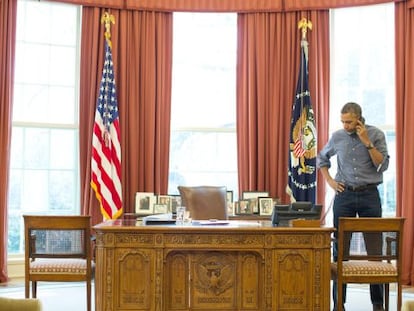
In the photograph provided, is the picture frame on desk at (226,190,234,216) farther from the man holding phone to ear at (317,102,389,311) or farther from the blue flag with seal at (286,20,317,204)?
the man holding phone to ear at (317,102,389,311)

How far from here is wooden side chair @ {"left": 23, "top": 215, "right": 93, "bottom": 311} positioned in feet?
13.4

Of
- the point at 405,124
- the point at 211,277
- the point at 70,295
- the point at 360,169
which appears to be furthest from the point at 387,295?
the point at 70,295

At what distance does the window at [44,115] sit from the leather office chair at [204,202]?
77.7 inches

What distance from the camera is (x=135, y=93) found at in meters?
6.39

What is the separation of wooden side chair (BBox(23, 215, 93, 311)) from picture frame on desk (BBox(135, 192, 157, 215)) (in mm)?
1990

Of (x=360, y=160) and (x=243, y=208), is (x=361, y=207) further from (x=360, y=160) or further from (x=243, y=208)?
(x=243, y=208)

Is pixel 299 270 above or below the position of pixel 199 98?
below

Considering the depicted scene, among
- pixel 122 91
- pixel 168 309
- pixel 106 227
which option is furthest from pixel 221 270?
pixel 122 91

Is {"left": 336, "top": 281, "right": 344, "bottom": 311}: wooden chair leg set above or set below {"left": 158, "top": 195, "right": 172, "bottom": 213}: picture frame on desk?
below

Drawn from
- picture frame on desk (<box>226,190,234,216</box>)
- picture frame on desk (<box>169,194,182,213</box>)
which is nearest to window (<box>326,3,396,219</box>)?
picture frame on desk (<box>226,190,234,216</box>)

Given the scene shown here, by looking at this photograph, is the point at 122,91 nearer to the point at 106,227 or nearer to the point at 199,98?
the point at 199,98

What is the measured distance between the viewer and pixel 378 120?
654cm

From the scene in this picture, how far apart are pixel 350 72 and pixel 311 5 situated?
88 cm

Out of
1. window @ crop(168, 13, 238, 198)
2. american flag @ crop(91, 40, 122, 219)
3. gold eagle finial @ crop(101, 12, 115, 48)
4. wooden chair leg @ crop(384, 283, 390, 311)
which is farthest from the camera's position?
window @ crop(168, 13, 238, 198)
